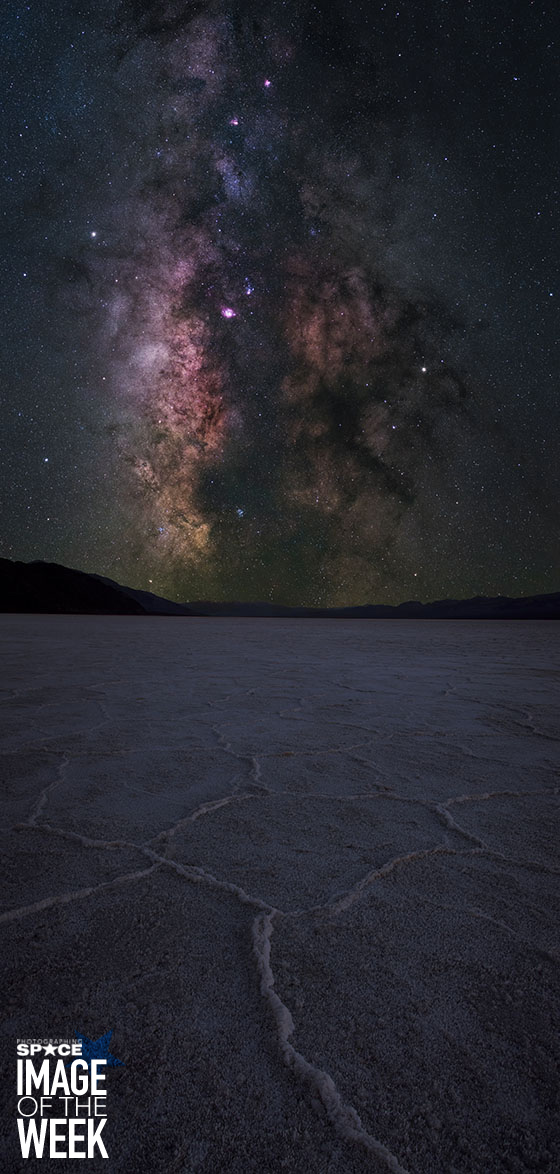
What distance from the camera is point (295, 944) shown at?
3.00 ft

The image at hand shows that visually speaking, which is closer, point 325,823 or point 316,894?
point 316,894

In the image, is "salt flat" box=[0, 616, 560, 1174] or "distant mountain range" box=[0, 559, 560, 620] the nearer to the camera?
"salt flat" box=[0, 616, 560, 1174]

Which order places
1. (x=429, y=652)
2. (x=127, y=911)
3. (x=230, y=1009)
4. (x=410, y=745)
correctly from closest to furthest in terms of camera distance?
(x=230, y=1009), (x=127, y=911), (x=410, y=745), (x=429, y=652)

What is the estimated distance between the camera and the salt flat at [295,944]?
0.60 metres

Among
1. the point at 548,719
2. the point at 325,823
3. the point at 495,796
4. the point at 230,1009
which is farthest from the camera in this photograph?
the point at 548,719

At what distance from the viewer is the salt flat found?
1.97 feet

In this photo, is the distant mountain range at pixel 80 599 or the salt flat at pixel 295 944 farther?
the distant mountain range at pixel 80 599

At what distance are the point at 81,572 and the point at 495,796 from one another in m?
65.2

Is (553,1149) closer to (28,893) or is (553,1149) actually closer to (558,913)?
(558,913)

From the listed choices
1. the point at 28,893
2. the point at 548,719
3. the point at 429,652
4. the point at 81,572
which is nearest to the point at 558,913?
the point at 28,893

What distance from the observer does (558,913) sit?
3.35ft

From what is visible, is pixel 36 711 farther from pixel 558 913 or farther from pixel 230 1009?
pixel 558 913

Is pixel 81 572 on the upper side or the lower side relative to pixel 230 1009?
upper

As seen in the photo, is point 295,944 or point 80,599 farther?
point 80,599
